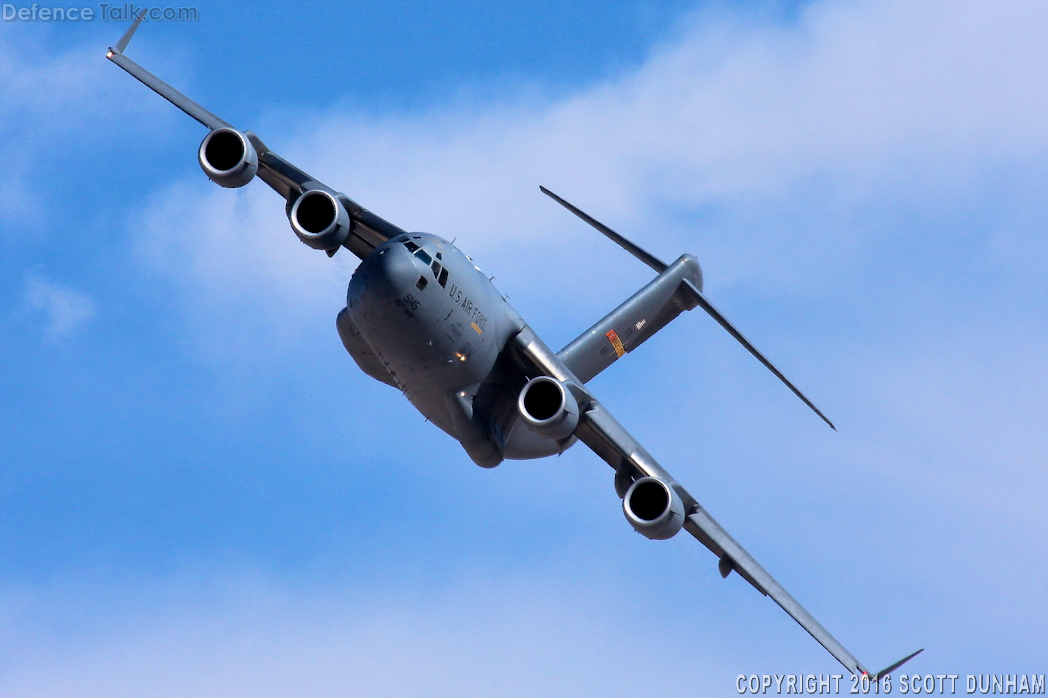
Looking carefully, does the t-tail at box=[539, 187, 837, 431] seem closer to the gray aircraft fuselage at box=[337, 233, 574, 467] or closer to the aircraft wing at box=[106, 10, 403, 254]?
the gray aircraft fuselage at box=[337, 233, 574, 467]

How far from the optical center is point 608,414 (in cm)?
2692

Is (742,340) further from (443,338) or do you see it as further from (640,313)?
(443,338)

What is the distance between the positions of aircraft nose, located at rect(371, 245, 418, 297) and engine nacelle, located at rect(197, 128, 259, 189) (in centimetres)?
340

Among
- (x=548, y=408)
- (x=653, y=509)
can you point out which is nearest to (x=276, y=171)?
(x=548, y=408)

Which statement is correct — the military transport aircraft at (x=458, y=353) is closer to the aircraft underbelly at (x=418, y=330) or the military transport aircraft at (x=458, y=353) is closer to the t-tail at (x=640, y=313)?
the aircraft underbelly at (x=418, y=330)

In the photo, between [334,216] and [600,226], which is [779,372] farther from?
[334,216]

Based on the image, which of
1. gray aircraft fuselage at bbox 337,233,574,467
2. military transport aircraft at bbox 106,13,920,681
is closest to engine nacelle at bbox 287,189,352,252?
military transport aircraft at bbox 106,13,920,681

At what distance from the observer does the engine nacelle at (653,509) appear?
25.8m

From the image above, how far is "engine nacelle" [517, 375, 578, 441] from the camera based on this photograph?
25203mm

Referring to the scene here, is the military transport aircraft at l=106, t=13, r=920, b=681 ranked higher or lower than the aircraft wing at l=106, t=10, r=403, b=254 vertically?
lower

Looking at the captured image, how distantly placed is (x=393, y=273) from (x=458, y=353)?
8.07 ft

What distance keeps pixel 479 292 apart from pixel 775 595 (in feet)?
27.9

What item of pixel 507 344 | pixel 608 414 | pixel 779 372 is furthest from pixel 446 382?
pixel 779 372

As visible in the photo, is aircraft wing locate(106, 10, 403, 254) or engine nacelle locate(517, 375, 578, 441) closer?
engine nacelle locate(517, 375, 578, 441)
